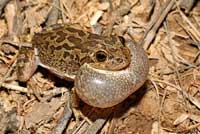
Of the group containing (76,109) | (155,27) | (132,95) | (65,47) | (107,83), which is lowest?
(132,95)

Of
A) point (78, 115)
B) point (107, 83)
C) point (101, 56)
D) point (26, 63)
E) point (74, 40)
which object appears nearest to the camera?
point (107, 83)

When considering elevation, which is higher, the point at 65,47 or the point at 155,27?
the point at 65,47

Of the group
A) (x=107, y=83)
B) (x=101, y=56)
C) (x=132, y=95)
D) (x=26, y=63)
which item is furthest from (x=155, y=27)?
(x=26, y=63)

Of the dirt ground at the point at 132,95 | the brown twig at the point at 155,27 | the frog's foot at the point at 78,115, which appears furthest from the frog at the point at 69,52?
the brown twig at the point at 155,27

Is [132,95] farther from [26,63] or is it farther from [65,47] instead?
[26,63]

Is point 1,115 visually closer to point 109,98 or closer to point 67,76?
point 67,76

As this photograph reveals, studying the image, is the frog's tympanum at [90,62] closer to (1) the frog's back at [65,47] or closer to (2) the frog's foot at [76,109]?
(1) the frog's back at [65,47]

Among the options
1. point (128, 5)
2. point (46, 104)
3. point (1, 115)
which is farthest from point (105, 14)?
point (1, 115)
